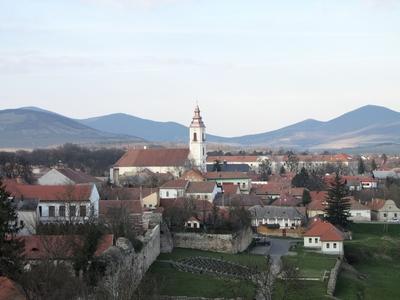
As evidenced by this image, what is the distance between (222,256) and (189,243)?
3.28m

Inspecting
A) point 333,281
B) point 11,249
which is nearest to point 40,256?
point 11,249

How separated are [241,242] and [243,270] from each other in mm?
11451

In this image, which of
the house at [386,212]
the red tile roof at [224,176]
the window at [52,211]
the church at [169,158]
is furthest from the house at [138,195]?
the church at [169,158]

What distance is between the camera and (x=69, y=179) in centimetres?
6312

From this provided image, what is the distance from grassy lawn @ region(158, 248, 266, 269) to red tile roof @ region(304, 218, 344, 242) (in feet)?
25.2

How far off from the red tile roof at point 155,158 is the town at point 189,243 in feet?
59.0

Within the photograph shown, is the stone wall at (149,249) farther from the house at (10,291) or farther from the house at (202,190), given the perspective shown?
the house at (202,190)

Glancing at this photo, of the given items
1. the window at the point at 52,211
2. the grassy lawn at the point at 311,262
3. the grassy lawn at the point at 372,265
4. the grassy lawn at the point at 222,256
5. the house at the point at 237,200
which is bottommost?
the grassy lawn at the point at 372,265

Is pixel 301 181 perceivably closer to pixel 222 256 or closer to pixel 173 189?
pixel 173 189

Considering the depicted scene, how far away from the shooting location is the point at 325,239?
168 ft

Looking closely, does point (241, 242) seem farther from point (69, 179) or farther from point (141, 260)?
point (69, 179)

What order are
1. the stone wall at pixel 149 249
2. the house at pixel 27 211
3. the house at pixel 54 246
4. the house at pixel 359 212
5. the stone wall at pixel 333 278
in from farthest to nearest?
1. the house at pixel 359 212
2. the house at pixel 27 211
3. the stone wall at pixel 333 278
4. the stone wall at pixel 149 249
5. the house at pixel 54 246

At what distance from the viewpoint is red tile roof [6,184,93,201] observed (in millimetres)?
44719

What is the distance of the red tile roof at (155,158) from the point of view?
104250mm
